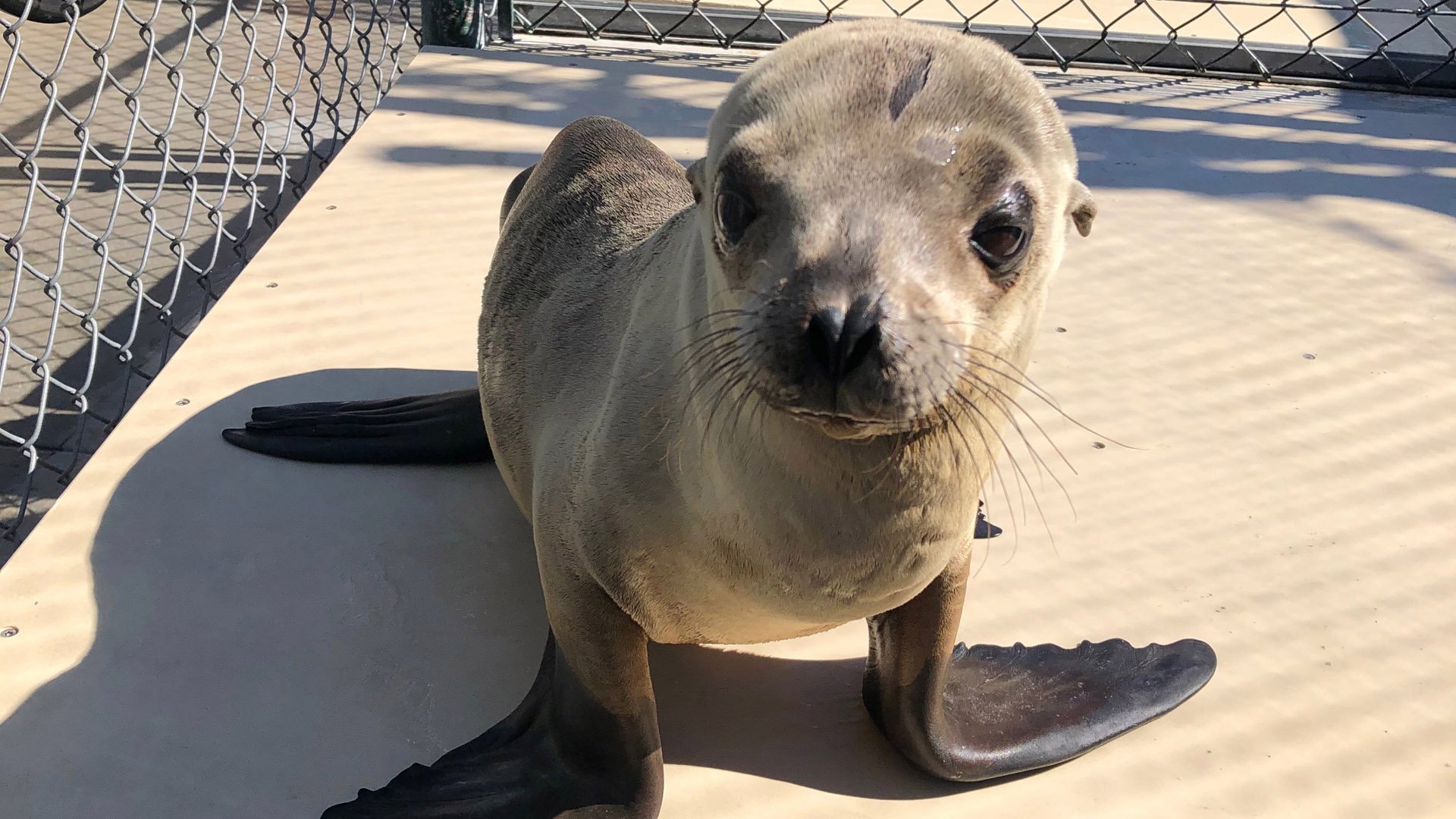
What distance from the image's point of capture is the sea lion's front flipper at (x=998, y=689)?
6.31 ft

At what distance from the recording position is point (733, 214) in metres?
1.47

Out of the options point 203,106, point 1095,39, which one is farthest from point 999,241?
point 1095,39

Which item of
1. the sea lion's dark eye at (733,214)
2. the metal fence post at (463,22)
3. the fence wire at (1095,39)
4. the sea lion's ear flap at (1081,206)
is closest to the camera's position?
the sea lion's dark eye at (733,214)

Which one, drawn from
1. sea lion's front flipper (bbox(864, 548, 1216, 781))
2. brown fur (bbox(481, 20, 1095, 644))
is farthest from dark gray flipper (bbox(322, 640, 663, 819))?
sea lion's front flipper (bbox(864, 548, 1216, 781))

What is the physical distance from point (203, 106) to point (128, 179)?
5.86ft

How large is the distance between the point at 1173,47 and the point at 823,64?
14.0ft

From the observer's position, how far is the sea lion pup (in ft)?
4.46

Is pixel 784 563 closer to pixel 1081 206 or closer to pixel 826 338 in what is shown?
pixel 826 338

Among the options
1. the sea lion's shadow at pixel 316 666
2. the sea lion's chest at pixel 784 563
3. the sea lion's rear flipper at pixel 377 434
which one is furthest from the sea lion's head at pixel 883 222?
the sea lion's rear flipper at pixel 377 434

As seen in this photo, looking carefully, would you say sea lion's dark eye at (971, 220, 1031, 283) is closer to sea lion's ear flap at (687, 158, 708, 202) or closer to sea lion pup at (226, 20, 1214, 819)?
sea lion pup at (226, 20, 1214, 819)

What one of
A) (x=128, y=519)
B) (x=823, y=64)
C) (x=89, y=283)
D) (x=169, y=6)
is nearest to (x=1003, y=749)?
(x=823, y=64)

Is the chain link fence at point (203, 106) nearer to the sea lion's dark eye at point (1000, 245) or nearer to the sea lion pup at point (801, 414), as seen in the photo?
the sea lion pup at point (801, 414)

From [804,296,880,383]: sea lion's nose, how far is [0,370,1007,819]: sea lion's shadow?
0.93 meters

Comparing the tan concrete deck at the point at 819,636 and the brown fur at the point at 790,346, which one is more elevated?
the brown fur at the point at 790,346
